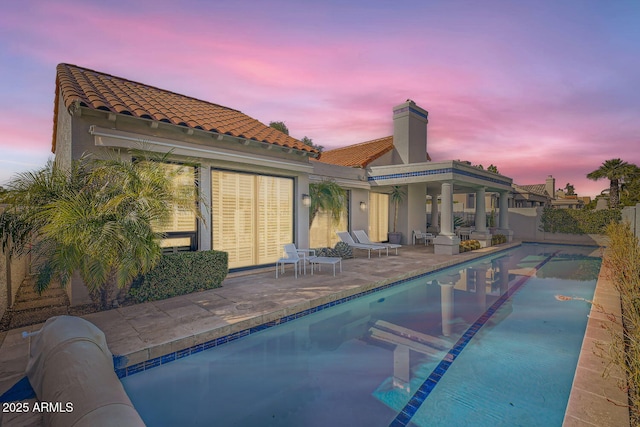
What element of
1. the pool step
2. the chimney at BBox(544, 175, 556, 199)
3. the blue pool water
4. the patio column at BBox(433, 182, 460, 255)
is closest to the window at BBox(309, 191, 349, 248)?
the patio column at BBox(433, 182, 460, 255)

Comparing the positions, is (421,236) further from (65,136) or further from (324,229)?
(65,136)

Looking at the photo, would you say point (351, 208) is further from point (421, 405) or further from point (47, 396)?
point (47, 396)

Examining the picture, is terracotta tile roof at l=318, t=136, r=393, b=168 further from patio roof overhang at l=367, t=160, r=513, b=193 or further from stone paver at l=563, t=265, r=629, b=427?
stone paver at l=563, t=265, r=629, b=427

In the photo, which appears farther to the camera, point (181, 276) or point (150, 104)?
point (150, 104)

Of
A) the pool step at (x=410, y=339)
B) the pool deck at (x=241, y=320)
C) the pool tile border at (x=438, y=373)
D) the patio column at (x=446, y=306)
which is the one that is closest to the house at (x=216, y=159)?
the pool deck at (x=241, y=320)

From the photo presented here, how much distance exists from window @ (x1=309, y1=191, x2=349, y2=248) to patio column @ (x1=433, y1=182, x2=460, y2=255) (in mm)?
4544

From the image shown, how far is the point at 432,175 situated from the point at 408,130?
453 centimetres

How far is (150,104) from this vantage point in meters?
7.83

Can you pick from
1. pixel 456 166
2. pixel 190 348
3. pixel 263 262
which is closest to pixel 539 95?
pixel 456 166

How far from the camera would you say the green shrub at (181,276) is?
6.13 m

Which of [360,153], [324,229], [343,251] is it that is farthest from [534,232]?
[343,251]

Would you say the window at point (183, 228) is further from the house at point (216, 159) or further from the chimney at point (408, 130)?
the chimney at point (408, 130)

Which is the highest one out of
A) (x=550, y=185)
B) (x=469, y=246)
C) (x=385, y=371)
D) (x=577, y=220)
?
(x=550, y=185)

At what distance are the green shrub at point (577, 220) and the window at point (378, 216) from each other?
13334 millimetres
